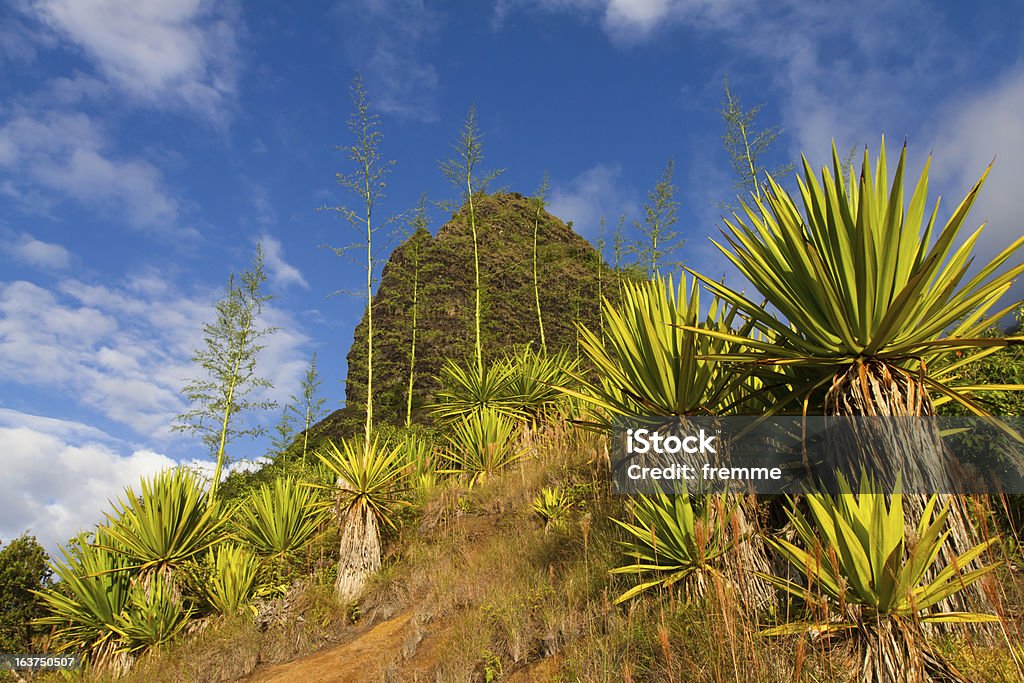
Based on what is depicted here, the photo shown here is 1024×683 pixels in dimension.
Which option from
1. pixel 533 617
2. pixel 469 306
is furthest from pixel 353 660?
pixel 469 306

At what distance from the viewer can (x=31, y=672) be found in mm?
8234

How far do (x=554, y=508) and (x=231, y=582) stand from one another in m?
5.12

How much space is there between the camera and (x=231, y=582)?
8047 millimetres

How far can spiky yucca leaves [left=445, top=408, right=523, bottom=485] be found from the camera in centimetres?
1012

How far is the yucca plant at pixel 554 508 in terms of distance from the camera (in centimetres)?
660

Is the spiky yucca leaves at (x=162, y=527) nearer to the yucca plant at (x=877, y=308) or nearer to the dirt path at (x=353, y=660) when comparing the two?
the dirt path at (x=353, y=660)

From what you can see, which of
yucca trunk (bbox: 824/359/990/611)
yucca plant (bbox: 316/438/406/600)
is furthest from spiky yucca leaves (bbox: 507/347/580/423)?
yucca trunk (bbox: 824/359/990/611)

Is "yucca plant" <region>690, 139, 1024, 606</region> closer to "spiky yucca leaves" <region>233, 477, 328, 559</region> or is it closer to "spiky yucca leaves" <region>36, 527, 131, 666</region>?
"spiky yucca leaves" <region>233, 477, 328, 559</region>

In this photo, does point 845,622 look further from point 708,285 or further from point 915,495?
point 708,285

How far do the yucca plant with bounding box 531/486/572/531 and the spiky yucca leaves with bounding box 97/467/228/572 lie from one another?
19.0 ft

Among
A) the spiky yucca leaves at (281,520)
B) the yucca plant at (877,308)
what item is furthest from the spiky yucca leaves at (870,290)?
the spiky yucca leaves at (281,520)

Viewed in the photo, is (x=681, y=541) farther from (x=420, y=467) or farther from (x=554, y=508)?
(x=420, y=467)

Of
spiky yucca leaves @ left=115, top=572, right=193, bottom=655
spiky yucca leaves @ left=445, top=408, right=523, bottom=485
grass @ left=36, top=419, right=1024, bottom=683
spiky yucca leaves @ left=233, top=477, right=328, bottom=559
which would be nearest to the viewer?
grass @ left=36, top=419, right=1024, bottom=683

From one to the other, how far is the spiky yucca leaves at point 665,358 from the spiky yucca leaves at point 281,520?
639 cm
